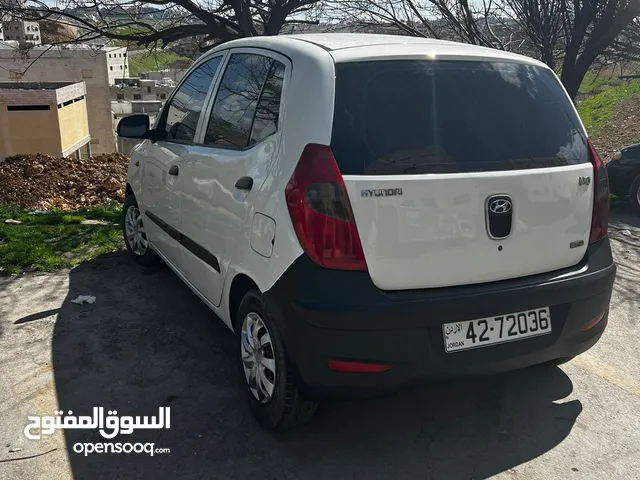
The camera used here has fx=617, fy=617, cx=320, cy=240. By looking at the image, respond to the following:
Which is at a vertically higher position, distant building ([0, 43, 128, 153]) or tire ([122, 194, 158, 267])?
tire ([122, 194, 158, 267])

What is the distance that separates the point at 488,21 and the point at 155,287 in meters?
7.17

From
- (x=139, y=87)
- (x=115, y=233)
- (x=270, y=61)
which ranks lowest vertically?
(x=139, y=87)

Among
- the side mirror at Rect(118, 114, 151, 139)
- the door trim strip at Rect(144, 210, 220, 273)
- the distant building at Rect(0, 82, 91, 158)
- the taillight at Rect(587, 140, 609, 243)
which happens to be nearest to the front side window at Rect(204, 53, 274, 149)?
the door trim strip at Rect(144, 210, 220, 273)

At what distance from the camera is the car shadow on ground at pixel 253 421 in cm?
275

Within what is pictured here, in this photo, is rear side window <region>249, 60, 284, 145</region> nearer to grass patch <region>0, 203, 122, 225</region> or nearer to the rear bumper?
the rear bumper

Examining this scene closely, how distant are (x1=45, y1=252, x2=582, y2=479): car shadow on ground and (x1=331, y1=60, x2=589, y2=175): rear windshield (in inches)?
39.2

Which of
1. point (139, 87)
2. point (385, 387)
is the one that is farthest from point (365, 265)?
point (139, 87)

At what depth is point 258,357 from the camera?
9.89 ft

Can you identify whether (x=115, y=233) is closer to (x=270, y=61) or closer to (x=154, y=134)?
(x=154, y=134)

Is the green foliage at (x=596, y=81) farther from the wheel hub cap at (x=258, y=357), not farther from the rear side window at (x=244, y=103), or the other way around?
the wheel hub cap at (x=258, y=357)

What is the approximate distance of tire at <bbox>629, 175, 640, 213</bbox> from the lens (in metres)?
7.98

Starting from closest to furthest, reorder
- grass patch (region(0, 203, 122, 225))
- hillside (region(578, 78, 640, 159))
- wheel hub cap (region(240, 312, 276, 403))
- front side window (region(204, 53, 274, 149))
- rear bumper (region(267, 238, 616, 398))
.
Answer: rear bumper (region(267, 238, 616, 398)) → wheel hub cap (region(240, 312, 276, 403)) → front side window (region(204, 53, 274, 149)) → grass patch (region(0, 203, 122, 225)) → hillside (region(578, 78, 640, 159))

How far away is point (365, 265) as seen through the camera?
100 inches

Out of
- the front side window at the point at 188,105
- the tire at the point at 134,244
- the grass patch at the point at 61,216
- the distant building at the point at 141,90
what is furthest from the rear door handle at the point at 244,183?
the distant building at the point at 141,90
